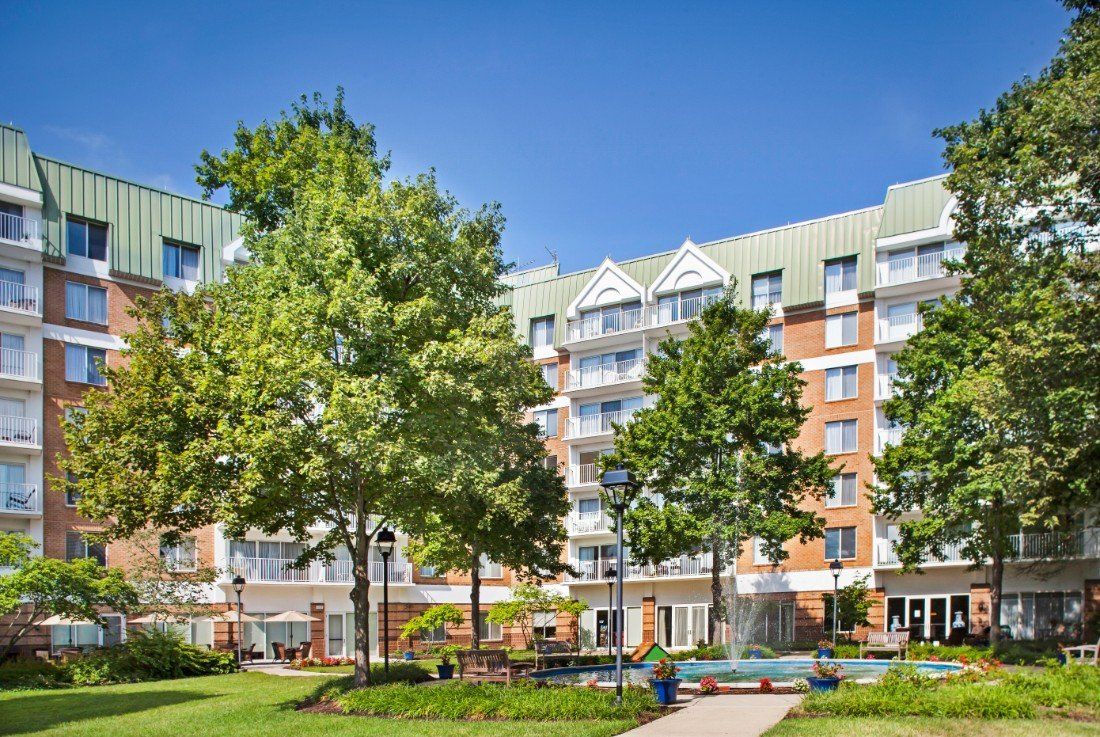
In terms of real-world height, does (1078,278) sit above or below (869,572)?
above

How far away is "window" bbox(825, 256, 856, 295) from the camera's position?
4812 centimetres

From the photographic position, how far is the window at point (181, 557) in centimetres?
4128

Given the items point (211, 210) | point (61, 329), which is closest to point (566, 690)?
point (61, 329)

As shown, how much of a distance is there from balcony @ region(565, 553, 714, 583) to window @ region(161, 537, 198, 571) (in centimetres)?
1634

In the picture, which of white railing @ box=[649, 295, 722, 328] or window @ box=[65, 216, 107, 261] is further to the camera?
white railing @ box=[649, 295, 722, 328]

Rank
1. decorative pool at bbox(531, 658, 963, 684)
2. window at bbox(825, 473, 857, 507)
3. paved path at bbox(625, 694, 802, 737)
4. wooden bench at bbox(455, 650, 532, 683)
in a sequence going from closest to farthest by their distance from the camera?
paved path at bbox(625, 694, 802, 737) < decorative pool at bbox(531, 658, 963, 684) < wooden bench at bbox(455, 650, 532, 683) < window at bbox(825, 473, 857, 507)

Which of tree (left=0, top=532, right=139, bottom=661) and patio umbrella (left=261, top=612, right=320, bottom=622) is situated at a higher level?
tree (left=0, top=532, right=139, bottom=661)

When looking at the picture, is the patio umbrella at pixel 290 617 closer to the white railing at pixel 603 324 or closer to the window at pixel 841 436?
the white railing at pixel 603 324

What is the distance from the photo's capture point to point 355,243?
24.4 metres

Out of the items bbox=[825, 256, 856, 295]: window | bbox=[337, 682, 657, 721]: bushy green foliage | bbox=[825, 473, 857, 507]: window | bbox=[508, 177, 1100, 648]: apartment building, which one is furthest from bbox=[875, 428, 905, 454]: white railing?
bbox=[337, 682, 657, 721]: bushy green foliage

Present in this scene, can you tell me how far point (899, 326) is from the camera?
4609cm

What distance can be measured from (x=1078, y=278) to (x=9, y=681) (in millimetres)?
30162

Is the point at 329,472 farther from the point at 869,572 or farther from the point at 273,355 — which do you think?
the point at 869,572

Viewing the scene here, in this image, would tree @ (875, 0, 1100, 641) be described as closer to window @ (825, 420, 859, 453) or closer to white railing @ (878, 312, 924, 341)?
white railing @ (878, 312, 924, 341)
